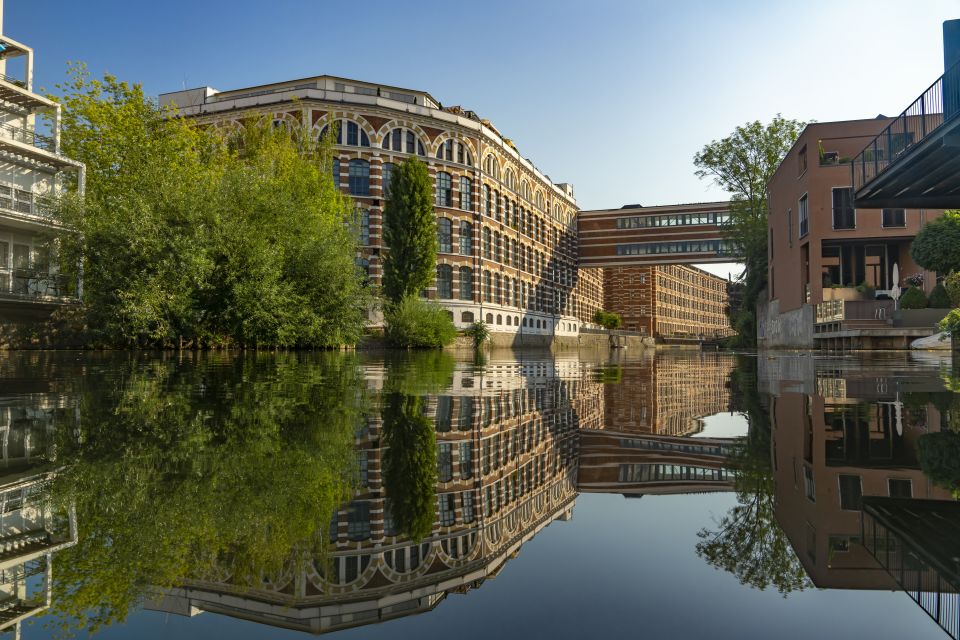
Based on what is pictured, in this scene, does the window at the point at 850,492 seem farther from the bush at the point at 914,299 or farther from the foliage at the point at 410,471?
the bush at the point at 914,299

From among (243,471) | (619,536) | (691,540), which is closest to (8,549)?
(243,471)

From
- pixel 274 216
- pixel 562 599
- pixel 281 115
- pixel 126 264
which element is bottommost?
pixel 562 599

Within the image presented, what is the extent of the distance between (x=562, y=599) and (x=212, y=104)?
4756cm

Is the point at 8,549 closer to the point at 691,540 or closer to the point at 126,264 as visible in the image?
the point at 691,540

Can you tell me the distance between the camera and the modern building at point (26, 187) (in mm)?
23250

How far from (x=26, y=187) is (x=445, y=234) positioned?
25502 mm

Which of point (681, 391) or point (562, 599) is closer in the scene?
point (562, 599)

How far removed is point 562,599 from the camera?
1.42 metres

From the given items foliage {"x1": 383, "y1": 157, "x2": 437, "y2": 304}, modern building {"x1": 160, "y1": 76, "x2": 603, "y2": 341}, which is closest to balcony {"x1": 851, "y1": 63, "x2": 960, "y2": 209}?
foliage {"x1": 383, "y1": 157, "x2": 437, "y2": 304}

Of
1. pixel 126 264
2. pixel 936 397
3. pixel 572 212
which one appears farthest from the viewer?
pixel 572 212

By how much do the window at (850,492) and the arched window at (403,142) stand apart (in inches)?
1663

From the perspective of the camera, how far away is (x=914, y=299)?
26312mm

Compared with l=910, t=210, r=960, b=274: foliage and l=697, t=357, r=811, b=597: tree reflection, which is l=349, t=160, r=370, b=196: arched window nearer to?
l=910, t=210, r=960, b=274: foliage

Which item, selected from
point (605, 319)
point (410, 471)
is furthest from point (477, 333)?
point (605, 319)
